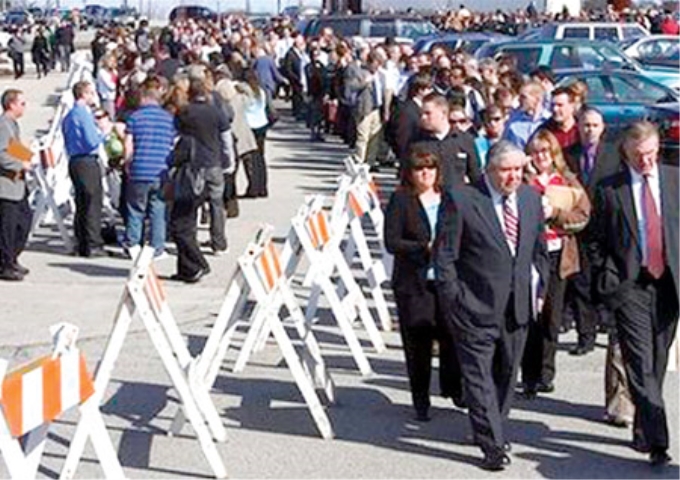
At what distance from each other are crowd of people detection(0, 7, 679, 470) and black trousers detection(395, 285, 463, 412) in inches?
0.4

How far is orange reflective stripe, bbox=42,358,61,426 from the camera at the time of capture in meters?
6.57

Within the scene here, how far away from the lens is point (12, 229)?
1434cm

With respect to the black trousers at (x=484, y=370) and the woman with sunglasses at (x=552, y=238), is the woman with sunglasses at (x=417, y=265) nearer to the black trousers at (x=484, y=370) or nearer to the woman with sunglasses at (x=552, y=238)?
the woman with sunglasses at (x=552, y=238)

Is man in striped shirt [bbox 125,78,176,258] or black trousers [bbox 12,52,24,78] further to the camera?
black trousers [bbox 12,52,24,78]

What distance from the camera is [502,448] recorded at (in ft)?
27.4

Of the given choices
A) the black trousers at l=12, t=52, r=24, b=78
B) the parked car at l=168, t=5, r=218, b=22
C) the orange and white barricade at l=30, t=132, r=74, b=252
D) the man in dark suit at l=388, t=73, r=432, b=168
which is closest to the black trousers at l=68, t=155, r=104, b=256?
the orange and white barricade at l=30, t=132, r=74, b=252

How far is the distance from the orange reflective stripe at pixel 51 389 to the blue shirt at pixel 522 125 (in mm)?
6319

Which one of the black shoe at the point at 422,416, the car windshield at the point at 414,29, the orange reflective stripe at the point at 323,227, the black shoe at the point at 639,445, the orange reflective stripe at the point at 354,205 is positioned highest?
the orange reflective stripe at the point at 323,227

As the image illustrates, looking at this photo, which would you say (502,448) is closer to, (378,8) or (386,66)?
(386,66)

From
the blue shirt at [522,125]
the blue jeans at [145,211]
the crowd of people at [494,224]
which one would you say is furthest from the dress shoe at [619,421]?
the blue jeans at [145,211]

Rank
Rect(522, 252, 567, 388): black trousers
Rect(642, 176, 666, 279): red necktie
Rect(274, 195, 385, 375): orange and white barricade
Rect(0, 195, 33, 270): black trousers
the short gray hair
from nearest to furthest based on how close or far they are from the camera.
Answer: the short gray hair
Rect(642, 176, 666, 279): red necktie
Rect(522, 252, 567, 388): black trousers
Rect(274, 195, 385, 375): orange and white barricade
Rect(0, 195, 33, 270): black trousers

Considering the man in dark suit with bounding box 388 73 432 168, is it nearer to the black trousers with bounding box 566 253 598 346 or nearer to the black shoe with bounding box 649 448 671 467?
the black trousers with bounding box 566 253 598 346

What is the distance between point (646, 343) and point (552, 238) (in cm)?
165

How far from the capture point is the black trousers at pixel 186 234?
1414cm
